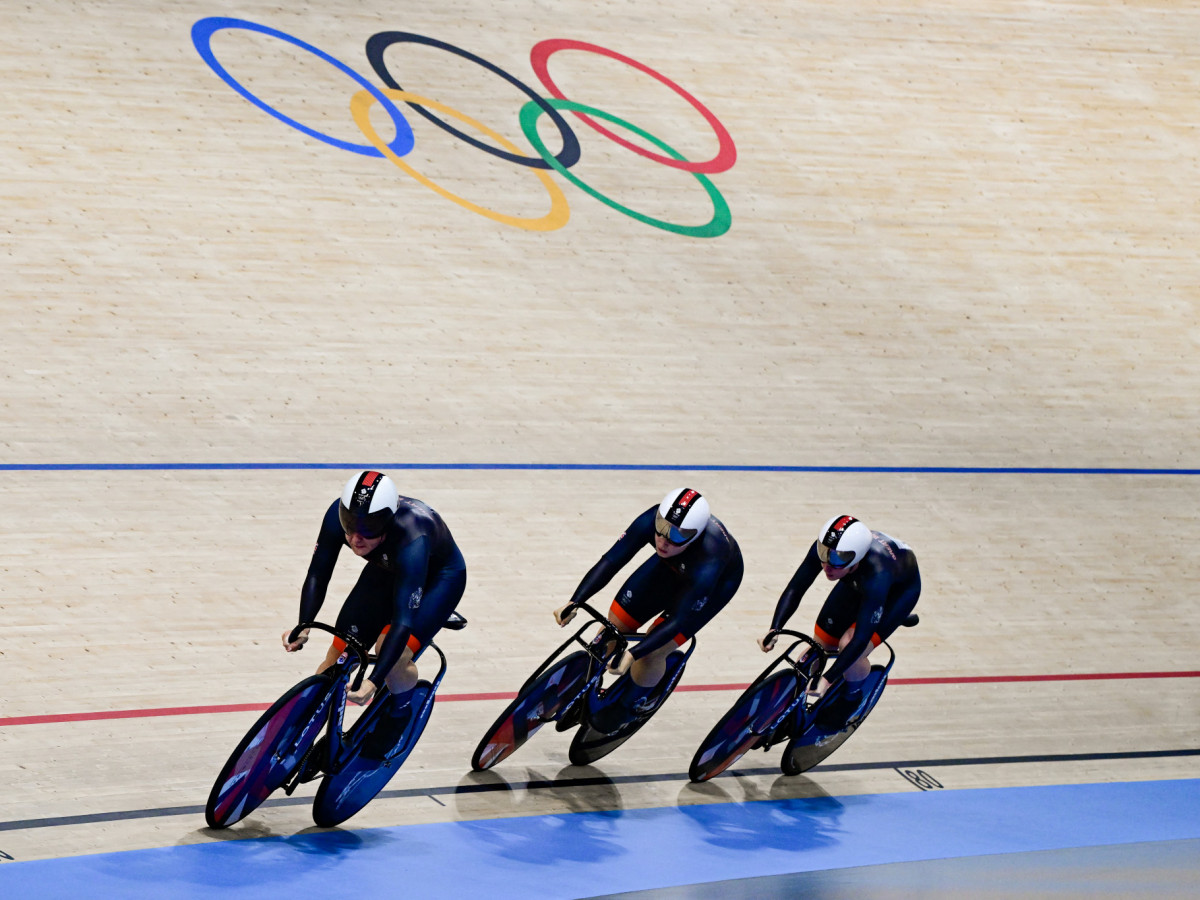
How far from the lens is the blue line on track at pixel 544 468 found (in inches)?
241

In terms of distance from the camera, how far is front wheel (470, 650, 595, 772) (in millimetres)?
4730

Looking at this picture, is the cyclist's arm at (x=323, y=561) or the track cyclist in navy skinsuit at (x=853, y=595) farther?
the track cyclist in navy skinsuit at (x=853, y=595)

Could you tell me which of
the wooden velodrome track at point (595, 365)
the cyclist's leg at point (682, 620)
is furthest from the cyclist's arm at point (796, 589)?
the wooden velodrome track at point (595, 365)

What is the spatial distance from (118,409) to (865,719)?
3.62 metres

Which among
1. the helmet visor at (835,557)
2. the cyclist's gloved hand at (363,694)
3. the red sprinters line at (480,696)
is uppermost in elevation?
the helmet visor at (835,557)

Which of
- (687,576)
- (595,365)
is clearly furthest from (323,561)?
(595,365)

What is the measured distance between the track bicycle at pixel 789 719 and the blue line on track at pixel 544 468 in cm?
206

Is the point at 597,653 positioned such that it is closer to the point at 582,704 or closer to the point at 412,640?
the point at 582,704

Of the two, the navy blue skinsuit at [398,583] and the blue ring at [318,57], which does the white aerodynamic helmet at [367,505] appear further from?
the blue ring at [318,57]

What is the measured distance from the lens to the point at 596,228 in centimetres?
834

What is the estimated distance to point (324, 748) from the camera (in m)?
4.17

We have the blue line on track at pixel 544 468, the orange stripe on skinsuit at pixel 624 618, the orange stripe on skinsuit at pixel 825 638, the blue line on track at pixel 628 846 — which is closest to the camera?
the blue line on track at pixel 628 846

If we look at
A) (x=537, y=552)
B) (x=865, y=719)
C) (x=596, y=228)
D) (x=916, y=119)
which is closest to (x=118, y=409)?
(x=537, y=552)

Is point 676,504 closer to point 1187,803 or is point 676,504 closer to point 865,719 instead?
point 865,719
